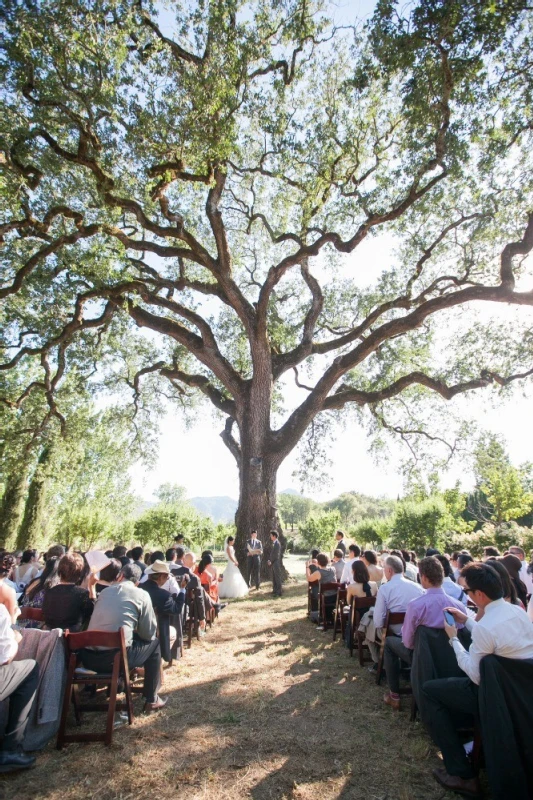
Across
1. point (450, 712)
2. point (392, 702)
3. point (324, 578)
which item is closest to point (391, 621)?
point (392, 702)

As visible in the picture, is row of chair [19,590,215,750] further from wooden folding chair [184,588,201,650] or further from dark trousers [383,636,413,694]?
wooden folding chair [184,588,201,650]

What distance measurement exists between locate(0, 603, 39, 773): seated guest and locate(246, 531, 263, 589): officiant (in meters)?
8.93

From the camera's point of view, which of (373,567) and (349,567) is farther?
(349,567)

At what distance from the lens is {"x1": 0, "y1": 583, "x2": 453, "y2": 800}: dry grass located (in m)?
3.04

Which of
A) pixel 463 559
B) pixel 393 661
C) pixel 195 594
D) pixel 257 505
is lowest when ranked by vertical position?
pixel 393 661

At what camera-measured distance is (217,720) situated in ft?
13.6

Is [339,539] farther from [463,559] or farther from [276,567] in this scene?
[463,559]

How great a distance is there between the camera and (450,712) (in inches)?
127

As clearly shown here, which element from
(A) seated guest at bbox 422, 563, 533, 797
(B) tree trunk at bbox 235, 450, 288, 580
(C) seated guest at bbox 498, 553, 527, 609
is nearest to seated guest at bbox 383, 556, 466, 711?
(A) seated guest at bbox 422, 563, 533, 797

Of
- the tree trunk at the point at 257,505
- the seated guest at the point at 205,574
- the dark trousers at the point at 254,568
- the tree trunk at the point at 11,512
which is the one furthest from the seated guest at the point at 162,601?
the tree trunk at the point at 11,512

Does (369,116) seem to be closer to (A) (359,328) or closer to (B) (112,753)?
(A) (359,328)

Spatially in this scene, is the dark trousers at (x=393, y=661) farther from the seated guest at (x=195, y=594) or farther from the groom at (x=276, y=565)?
the groom at (x=276, y=565)

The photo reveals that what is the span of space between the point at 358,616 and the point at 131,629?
339cm

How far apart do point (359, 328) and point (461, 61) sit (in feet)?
24.3
